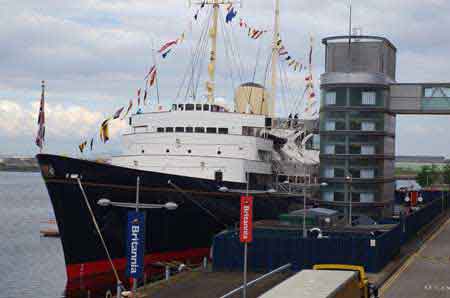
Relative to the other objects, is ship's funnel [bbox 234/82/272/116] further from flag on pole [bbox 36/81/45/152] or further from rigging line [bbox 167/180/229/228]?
flag on pole [bbox 36/81/45/152]

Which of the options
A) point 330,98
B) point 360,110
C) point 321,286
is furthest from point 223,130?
point 321,286

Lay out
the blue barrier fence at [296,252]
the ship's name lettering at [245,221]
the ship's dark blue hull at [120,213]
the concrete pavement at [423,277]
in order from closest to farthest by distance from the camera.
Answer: the ship's name lettering at [245,221], the concrete pavement at [423,277], the blue barrier fence at [296,252], the ship's dark blue hull at [120,213]

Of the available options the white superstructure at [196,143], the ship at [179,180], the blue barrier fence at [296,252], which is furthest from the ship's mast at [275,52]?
the blue barrier fence at [296,252]

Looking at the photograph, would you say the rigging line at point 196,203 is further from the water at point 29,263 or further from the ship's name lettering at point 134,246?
the ship's name lettering at point 134,246

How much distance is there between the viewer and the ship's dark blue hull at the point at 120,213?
121ft

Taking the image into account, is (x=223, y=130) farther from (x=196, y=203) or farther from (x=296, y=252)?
(x=296, y=252)

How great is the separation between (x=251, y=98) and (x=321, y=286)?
166ft

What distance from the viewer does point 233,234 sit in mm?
36344

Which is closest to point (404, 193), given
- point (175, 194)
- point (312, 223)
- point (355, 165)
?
point (355, 165)

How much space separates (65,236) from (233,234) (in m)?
9.06

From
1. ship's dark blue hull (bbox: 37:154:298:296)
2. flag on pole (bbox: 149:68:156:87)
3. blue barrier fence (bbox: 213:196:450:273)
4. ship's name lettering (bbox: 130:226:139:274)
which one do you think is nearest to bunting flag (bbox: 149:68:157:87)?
flag on pole (bbox: 149:68:156:87)

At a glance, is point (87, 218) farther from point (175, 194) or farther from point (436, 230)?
point (436, 230)

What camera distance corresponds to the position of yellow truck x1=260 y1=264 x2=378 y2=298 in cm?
1789

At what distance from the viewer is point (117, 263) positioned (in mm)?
40312
